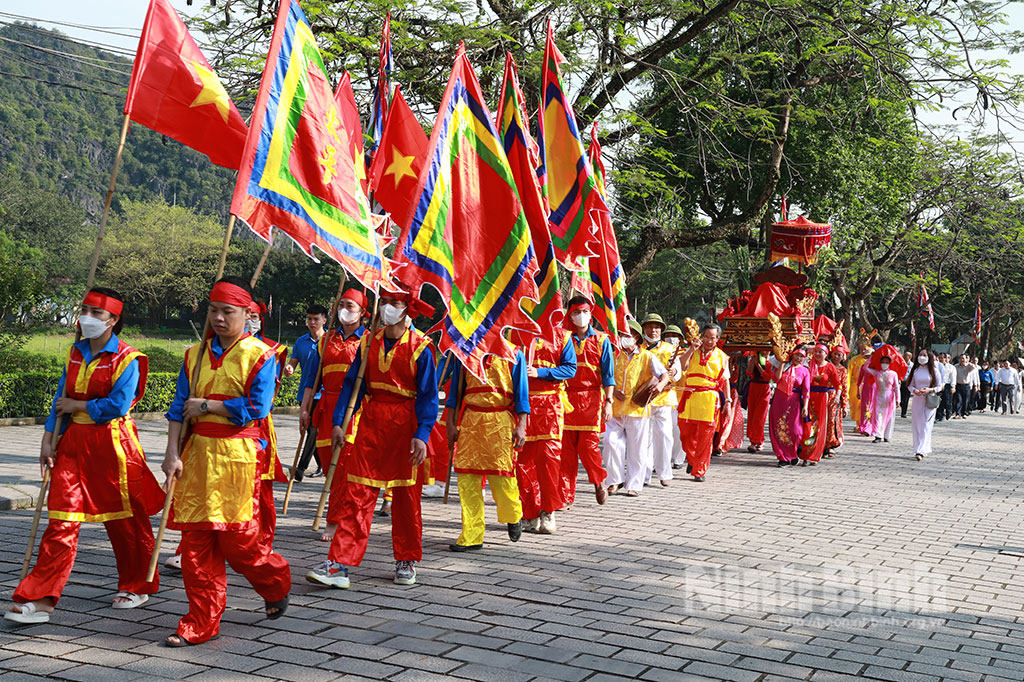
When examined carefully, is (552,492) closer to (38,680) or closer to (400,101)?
(400,101)

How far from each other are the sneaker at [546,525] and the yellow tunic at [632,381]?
7.66 feet

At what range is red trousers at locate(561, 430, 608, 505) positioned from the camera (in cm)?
927

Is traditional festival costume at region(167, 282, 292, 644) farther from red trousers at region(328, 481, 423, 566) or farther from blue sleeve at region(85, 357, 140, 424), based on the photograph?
red trousers at region(328, 481, 423, 566)

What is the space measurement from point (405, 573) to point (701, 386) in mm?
7200

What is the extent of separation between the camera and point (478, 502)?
24.5 ft

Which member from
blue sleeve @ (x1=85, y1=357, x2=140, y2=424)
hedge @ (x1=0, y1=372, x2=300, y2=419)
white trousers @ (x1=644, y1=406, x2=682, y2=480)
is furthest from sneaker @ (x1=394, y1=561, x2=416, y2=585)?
hedge @ (x1=0, y1=372, x2=300, y2=419)

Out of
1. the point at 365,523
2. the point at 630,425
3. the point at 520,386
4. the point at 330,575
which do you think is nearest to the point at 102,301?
the point at 365,523

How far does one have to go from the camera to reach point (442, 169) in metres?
6.57

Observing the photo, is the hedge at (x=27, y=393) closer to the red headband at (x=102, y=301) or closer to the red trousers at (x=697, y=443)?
the red trousers at (x=697, y=443)

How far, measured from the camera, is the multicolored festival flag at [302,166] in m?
5.57

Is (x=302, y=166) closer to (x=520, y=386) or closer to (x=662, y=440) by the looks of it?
(x=520, y=386)

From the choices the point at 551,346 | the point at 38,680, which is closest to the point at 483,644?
the point at 38,680

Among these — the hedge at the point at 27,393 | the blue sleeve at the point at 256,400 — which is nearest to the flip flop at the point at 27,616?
the blue sleeve at the point at 256,400

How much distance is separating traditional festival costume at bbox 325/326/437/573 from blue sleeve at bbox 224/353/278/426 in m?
1.08
